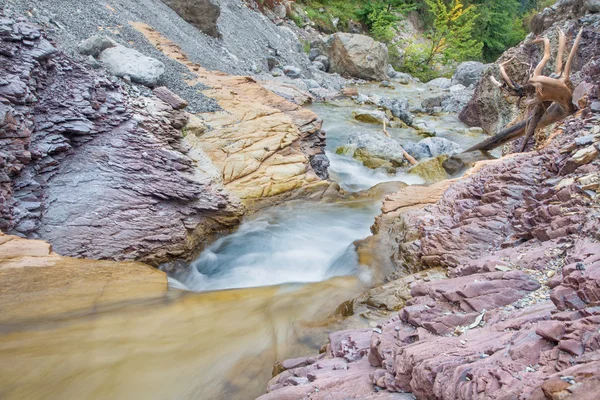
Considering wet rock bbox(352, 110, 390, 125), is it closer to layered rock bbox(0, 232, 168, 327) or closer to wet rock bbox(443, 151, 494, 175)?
wet rock bbox(443, 151, 494, 175)

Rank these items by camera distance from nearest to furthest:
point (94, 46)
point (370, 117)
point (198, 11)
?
point (94, 46) < point (370, 117) < point (198, 11)

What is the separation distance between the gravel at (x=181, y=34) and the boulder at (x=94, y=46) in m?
0.19

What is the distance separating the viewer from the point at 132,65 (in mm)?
6500

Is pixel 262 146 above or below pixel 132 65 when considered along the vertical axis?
below

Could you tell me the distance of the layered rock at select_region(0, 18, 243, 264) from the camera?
454 centimetres

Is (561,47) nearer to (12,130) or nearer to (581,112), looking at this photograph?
(581,112)

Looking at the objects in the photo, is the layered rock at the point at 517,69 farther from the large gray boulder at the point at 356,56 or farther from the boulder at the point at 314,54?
the boulder at the point at 314,54

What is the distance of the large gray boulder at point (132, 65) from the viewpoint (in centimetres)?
639

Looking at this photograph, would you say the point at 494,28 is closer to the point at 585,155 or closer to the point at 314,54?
the point at 314,54

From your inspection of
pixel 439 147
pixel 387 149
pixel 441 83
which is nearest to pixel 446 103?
pixel 441 83

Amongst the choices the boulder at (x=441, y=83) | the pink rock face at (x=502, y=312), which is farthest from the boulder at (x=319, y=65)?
the pink rock face at (x=502, y=312)

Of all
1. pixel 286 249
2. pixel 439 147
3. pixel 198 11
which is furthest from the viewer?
pixel 198 11

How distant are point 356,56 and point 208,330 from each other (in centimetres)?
1658

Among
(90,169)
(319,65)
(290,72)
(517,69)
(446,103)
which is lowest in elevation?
(90,169)
